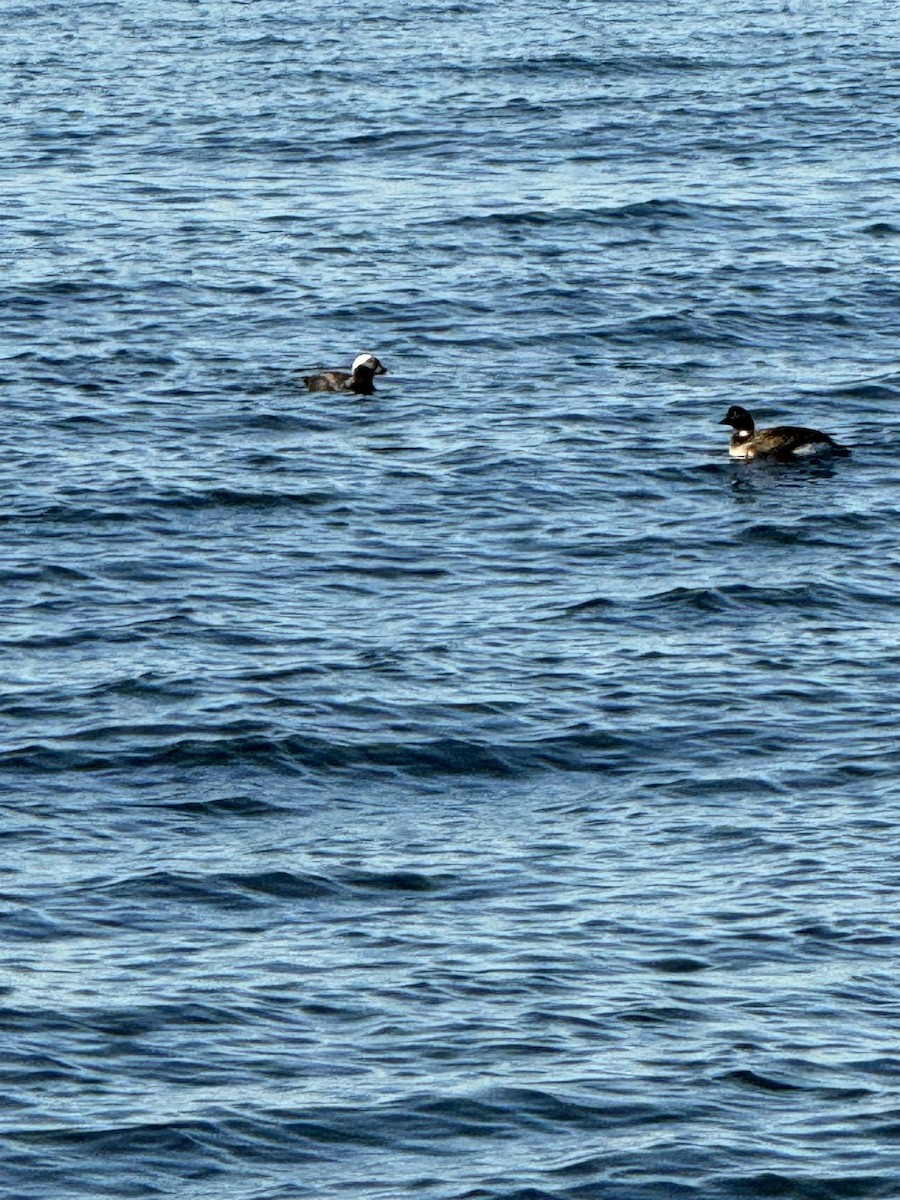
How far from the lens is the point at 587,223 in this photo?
38.7m

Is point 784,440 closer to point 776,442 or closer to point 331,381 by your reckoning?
point 776,442

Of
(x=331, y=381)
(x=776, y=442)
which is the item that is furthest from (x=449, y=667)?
(x=331, y=381)

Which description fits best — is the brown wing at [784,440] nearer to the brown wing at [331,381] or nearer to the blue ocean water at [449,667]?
the blue ocean water at [449,667]

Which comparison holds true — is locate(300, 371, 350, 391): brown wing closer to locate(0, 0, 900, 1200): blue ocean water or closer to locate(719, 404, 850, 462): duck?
locate(0, 0, 900, 1200): blue ocean water

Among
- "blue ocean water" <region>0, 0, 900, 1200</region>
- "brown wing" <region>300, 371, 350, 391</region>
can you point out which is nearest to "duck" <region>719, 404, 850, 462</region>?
"blue ocean water" <region>0, 0, 900, 1200</region>

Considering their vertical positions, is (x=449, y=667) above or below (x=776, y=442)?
below

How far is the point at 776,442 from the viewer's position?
26.9 meters

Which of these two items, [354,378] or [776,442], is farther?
[354,378]

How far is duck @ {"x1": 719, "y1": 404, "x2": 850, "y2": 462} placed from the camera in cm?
2692

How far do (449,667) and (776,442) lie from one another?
261 inches

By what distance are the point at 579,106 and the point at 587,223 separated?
921 centimetres

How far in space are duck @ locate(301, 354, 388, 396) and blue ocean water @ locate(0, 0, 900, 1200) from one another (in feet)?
1.06

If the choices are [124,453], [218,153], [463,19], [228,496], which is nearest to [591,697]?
[228,496]

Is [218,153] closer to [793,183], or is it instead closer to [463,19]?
[793,183]
